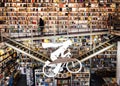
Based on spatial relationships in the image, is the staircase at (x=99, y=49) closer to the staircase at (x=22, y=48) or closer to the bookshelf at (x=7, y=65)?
the staircase at (x=22, y=48)

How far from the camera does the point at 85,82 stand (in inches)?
346

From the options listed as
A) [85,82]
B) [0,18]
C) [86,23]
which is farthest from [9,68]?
[86,23]

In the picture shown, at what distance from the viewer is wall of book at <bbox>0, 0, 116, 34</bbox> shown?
32.4ft

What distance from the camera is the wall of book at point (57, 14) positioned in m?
9.88

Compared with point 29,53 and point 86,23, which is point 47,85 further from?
point 86,23

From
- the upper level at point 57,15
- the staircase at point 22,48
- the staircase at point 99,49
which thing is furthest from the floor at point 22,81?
the staircase at point 99,49

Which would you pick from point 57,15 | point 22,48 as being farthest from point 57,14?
point 22,48

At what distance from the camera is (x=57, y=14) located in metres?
9.95

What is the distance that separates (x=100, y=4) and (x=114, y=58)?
2170mm

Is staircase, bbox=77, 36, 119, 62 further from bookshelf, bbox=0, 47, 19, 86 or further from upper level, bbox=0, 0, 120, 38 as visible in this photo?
bookshelf, bbox=0, 47, 19, 86

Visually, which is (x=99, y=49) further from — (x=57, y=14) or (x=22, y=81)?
(x=22, y=81)

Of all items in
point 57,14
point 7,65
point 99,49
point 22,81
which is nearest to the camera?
point 99,49

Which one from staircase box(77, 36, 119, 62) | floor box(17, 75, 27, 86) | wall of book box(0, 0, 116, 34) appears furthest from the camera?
wall of book box(0, 0, 116, 34)

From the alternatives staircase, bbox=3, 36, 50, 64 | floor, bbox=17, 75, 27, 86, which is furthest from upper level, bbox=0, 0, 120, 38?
floor, bbox=17, 75, 27, 86
